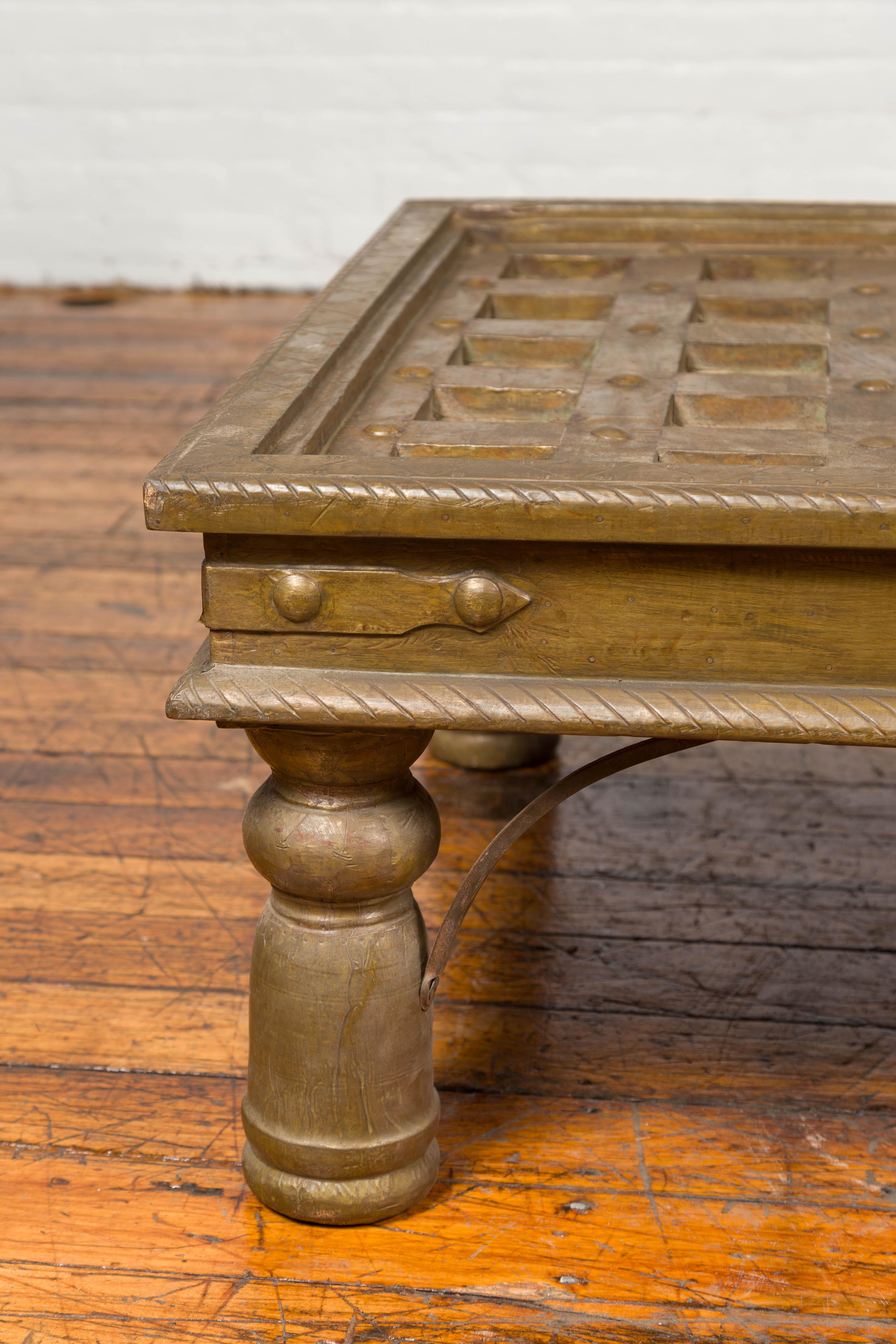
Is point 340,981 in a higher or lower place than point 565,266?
lower

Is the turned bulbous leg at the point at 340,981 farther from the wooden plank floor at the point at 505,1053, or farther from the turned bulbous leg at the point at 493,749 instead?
the turned bulbous leg at the point at 493,749

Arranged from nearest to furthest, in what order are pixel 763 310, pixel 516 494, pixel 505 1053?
pixel 516 494, pixel 505 1053, pixel 763 310

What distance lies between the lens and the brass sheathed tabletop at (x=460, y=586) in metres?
1.10

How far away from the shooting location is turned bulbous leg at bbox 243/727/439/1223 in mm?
1233

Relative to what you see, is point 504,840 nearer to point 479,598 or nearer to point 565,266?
point 479,598

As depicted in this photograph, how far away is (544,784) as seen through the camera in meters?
2.11

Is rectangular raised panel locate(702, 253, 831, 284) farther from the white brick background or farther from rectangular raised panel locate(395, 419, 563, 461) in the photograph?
the white brick background

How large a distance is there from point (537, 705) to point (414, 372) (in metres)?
0.44

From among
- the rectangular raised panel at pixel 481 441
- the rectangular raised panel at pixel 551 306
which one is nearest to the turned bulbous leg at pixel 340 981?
the rectangular raised panel at pixel 481 441

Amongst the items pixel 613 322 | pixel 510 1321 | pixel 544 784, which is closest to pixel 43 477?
pixel 544 784

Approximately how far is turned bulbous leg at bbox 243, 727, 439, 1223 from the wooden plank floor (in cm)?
5

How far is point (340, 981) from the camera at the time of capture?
1265mm

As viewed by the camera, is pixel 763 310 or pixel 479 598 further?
pixel 763 310

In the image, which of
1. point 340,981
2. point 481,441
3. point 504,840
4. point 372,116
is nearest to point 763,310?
point 481,441
